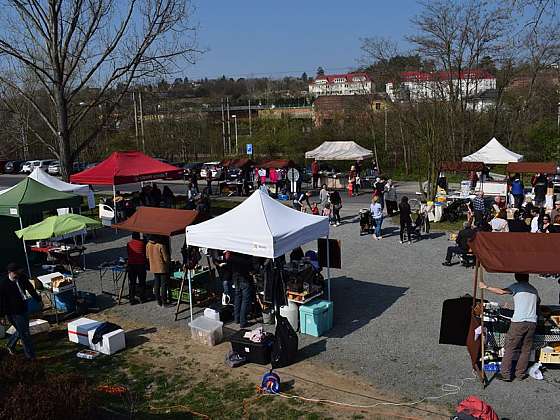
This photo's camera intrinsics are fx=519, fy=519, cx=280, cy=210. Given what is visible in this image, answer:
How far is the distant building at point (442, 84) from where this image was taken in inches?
1367

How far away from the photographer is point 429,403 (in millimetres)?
6848

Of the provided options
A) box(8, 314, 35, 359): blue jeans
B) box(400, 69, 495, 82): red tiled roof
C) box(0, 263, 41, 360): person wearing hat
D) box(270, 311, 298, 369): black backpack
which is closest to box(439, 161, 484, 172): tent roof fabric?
box(400, 69, 495, 82): red tiled roof

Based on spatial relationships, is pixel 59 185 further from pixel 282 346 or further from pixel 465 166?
pixel 465 166

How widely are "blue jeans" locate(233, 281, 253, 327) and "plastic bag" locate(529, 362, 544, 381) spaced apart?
479 cm

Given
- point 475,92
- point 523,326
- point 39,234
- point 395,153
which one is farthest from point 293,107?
point 523,326

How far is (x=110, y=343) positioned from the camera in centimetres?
890

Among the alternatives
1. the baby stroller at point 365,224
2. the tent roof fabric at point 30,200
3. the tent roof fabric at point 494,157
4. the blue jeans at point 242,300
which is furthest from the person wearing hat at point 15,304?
the tent roof fabric at point 494,157

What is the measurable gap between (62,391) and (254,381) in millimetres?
3078

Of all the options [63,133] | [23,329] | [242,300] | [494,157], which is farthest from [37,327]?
[494,157]

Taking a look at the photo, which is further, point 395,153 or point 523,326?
point 395,153

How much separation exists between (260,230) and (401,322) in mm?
3260

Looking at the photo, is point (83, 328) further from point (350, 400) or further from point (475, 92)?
point (475, 92)

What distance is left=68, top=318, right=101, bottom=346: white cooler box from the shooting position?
366 inches

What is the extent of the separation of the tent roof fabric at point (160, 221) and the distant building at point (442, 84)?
2619 centimetres
